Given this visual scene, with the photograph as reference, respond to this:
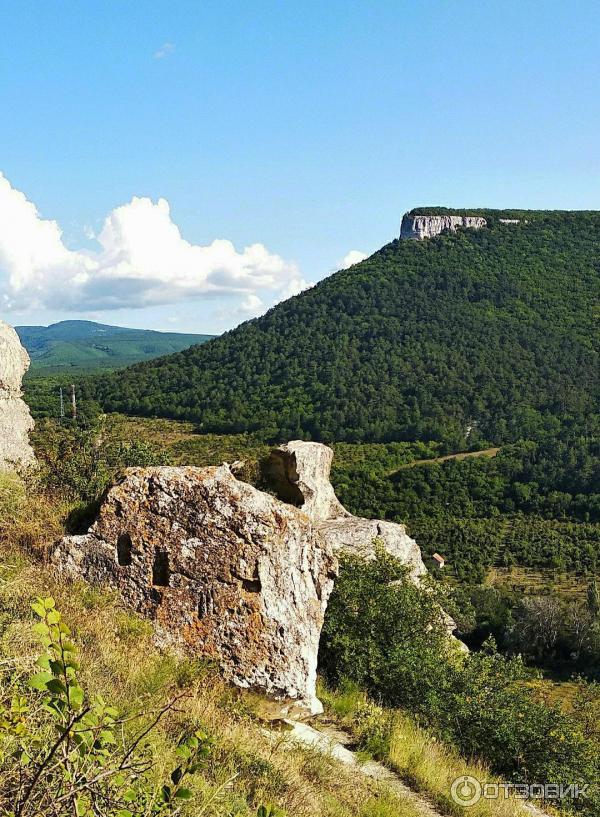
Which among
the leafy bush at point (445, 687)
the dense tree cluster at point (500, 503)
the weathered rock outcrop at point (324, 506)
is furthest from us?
the dense tree cluster at point (500, 503)

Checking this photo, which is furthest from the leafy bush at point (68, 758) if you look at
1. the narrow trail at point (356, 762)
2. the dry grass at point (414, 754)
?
the dry grass at point (414, 754)

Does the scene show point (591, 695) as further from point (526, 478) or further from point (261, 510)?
point (526, 478)

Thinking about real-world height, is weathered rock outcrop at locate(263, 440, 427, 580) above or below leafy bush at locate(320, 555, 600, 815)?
above

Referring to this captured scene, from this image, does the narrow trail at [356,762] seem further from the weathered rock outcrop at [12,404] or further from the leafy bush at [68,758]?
the weathered rock outcrop at [12,404]

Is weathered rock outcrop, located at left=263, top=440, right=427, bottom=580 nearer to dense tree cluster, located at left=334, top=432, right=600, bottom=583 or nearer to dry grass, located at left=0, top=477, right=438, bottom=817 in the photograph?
dry grass, located at left=0, top=477, right=438, bottom=817

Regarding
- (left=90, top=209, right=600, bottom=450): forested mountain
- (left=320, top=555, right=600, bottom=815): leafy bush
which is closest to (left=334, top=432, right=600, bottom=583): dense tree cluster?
(left=90, top=209, right=600, bottom=450): forested mountain

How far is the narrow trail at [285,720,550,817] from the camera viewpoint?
17.9 ft

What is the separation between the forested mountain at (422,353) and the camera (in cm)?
8869

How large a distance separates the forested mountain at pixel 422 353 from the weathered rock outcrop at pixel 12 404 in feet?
235

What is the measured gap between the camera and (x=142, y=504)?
6945 millimetres

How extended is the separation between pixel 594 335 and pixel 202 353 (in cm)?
7247

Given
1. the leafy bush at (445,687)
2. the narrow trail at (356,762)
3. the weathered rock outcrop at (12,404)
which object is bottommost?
the leafy bush at (445,687)

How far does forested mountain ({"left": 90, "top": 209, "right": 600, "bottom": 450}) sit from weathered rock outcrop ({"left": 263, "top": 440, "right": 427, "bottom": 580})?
67.7 meters

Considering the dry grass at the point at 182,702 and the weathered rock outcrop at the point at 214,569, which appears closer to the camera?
the dry grass at the point at 182,702
